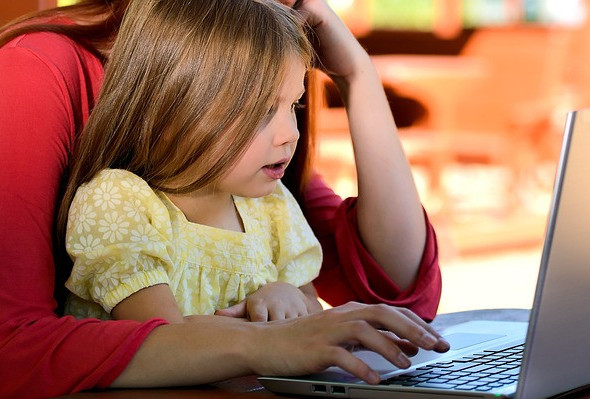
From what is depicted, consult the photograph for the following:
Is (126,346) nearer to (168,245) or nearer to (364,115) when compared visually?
(168,245)

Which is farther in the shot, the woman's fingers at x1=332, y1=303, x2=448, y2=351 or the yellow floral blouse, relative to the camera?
the yellow floral blouse

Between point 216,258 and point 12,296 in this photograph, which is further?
point 216,258

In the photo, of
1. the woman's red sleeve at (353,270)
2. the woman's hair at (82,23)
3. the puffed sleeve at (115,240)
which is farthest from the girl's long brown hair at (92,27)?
the puffed sleeve at (115,240)

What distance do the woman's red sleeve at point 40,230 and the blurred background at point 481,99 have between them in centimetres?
344

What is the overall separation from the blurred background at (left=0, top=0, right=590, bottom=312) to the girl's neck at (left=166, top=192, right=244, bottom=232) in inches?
132

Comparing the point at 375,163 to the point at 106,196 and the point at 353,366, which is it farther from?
the point at 353,366

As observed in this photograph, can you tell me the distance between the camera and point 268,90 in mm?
1069

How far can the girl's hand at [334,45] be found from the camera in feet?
4.29

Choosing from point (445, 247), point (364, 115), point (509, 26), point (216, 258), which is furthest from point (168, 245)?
point (509, 26)

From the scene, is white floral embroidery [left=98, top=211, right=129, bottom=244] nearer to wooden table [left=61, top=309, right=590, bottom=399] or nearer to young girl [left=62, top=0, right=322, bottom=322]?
young girl [left=62, top=0, right=322, bottom=322]

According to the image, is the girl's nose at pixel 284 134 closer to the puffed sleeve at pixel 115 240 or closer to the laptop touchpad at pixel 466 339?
the puffed sleeve at pixel 115 240

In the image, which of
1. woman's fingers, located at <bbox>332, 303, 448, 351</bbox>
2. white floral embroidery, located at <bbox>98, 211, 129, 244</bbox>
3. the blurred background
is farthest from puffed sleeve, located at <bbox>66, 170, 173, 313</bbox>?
the blurred background

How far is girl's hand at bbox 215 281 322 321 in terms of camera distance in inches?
41.4

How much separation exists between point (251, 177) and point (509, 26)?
4119 millimetres
